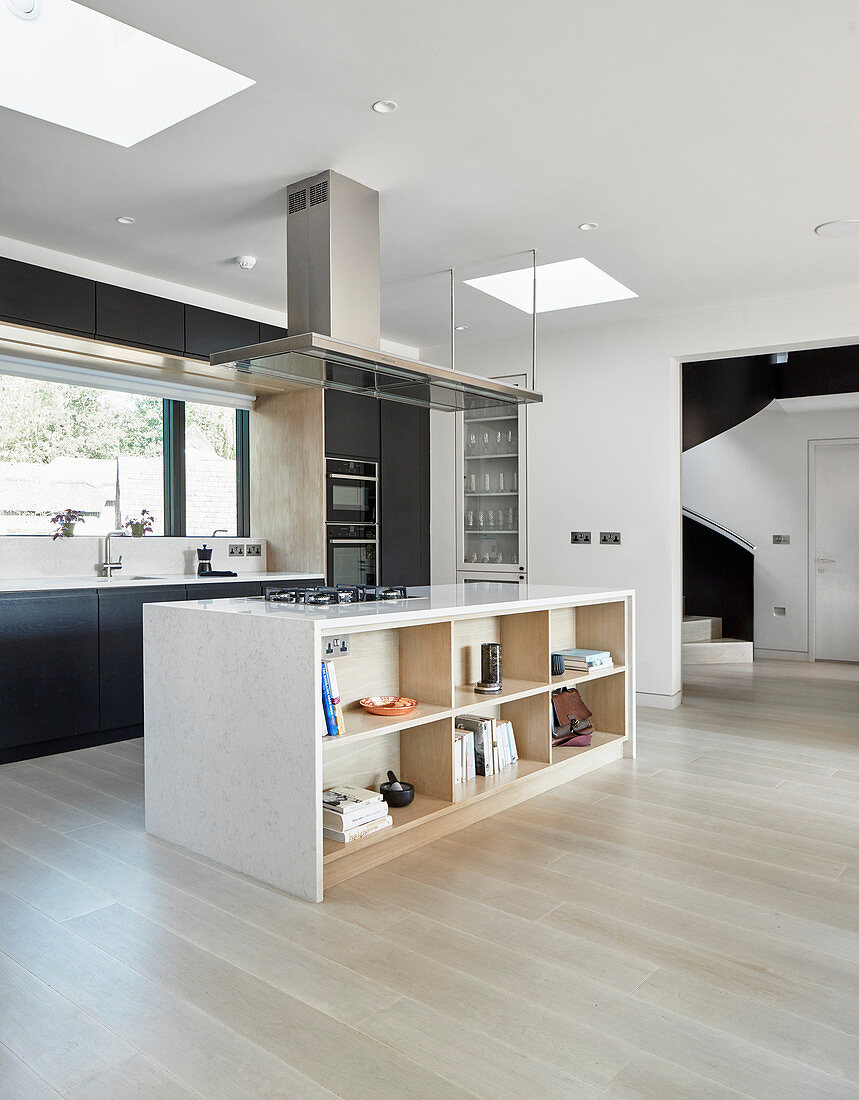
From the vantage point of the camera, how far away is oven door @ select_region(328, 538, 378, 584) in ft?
19.2

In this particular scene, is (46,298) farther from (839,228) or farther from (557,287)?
(839,228)

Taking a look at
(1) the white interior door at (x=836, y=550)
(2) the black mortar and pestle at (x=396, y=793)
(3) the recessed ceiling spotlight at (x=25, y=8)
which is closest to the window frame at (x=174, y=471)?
(3) the recessed ceiling spotlight at (x=25, y=8)

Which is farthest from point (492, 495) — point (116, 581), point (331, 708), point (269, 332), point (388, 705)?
point (331, 708)

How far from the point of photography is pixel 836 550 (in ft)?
25.8

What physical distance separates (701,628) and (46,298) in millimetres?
6223

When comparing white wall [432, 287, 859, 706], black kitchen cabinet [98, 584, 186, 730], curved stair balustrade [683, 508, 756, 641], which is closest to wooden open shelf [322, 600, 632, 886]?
white wall [432, 287, 859, 706]

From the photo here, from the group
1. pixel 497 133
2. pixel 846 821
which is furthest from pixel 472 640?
pixel 497 133

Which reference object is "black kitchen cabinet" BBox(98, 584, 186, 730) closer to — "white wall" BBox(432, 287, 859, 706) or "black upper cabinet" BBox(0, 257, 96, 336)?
"black upper cabinet" BBox(0, 257, 96, 336)

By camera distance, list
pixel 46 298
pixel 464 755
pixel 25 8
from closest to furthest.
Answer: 1. pixel 25 8
2. pixel 464 755
3. pixel 46 298

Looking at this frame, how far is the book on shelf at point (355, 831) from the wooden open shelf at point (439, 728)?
19 millimetres

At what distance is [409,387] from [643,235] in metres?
1.41

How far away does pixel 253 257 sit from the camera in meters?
4.50

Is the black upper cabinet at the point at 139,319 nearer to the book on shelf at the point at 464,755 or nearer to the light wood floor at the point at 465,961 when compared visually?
the light wood floor at the point at 465,961

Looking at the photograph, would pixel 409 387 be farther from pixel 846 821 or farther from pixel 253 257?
pixel 846 821
